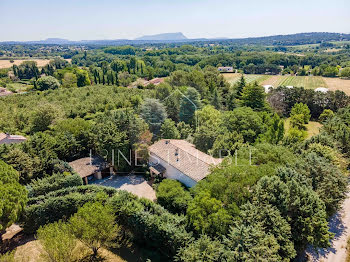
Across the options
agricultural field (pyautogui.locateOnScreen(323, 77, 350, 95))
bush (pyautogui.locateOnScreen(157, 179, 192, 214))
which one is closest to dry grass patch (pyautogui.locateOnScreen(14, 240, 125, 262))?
bush (pyautogui.locateOnScreen(157, 179, 192, 214))

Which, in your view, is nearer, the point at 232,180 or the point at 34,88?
the point at 232,180

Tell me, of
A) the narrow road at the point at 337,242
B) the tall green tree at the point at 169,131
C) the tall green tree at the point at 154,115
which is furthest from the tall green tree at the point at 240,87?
the narrow road at the point at 337,242

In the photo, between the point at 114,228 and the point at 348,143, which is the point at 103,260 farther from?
the point at 348,143

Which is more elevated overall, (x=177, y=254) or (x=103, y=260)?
(x=177, y=254)

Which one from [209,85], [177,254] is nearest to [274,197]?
[177,254]

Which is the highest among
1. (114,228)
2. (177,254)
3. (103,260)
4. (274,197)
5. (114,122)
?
(114,122)

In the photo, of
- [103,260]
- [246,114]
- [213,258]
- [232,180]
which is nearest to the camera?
[213,258]
